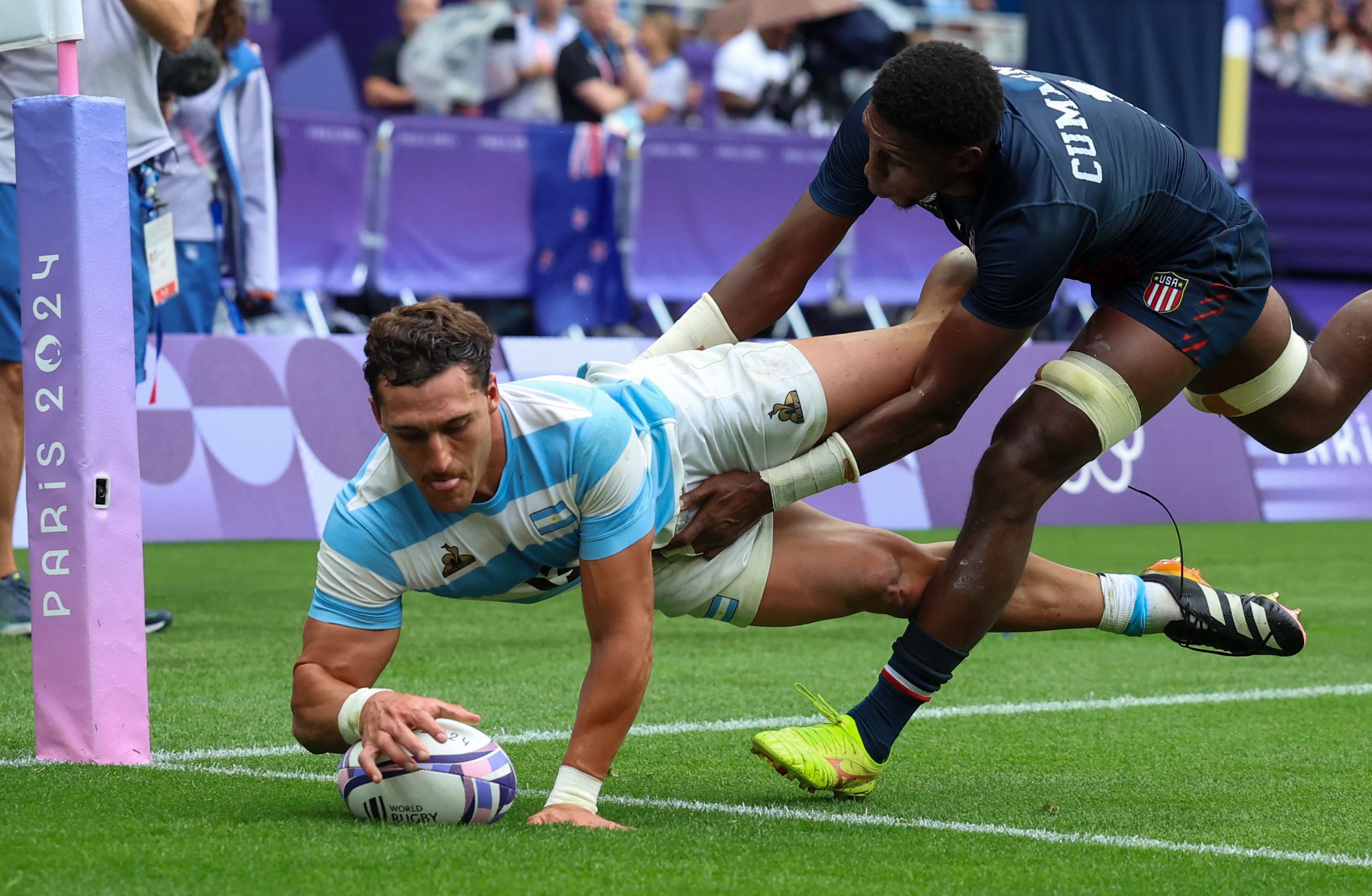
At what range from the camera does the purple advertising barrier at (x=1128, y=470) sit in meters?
11.3

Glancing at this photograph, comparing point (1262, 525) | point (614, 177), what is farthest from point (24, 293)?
point (1262, 525)

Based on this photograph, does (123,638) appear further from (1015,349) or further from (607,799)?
(1015,349)

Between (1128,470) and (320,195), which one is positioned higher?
(320,195)

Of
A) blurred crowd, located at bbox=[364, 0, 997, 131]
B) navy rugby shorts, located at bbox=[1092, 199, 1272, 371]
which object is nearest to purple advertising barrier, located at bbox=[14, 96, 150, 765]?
navy rugby shorts, located at bbox=[1092, 199, 1272, 371]

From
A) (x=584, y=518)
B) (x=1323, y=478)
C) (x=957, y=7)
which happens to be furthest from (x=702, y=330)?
(x=957, y=7)

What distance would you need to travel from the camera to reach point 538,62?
12.7 meters

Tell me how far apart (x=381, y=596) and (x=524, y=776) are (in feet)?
2.45

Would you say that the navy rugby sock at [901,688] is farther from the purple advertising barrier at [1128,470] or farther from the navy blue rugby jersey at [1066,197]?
the purple advertising barrier at [1128,470]

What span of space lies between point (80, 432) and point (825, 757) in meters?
1.95

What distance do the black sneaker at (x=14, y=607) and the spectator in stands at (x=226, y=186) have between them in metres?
3.12

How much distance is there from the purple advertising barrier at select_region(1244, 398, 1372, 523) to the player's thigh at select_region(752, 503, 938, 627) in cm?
823

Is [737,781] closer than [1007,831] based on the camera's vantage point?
No

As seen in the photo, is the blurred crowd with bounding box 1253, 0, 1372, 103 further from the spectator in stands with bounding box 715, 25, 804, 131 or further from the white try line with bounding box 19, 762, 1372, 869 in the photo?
the white try line with bounding box 19, 762, 1372, 869

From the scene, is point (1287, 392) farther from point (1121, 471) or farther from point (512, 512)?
point (1121, 471)
